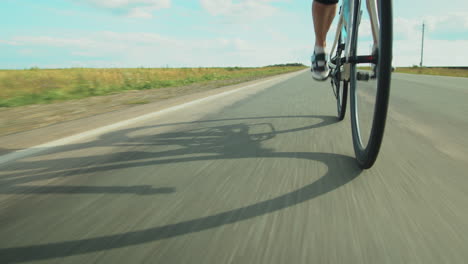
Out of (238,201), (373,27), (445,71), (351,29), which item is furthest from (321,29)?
(445,71)

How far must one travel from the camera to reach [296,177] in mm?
1907

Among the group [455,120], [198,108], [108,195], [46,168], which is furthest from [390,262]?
[198,108]

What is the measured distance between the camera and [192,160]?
231 cm

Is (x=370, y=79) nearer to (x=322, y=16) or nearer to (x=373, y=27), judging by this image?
(x=373, y=27)

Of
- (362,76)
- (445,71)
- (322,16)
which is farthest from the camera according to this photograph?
(445,71)

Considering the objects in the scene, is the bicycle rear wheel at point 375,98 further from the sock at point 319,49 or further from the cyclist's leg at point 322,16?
the sock at point 319,49

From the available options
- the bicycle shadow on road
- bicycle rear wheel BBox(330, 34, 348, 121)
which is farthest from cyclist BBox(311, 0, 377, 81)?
the bicycle shadow on road

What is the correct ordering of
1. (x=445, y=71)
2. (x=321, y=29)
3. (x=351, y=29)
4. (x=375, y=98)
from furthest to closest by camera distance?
(x=445, y=71) < (x=321, y=29) < (x=351, y=29) < (x=375, y=98)

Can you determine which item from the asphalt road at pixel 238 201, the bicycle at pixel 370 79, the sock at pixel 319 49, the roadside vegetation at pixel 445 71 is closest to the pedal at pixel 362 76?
the bicycle at pixel 370 79

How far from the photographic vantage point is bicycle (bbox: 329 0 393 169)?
5.75 feet

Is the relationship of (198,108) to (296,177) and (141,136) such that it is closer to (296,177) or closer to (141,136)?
(141,136)

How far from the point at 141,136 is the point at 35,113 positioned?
2995 millimetres

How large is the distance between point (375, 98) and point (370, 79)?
1.44 ft

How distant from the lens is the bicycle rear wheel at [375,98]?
1746mm
